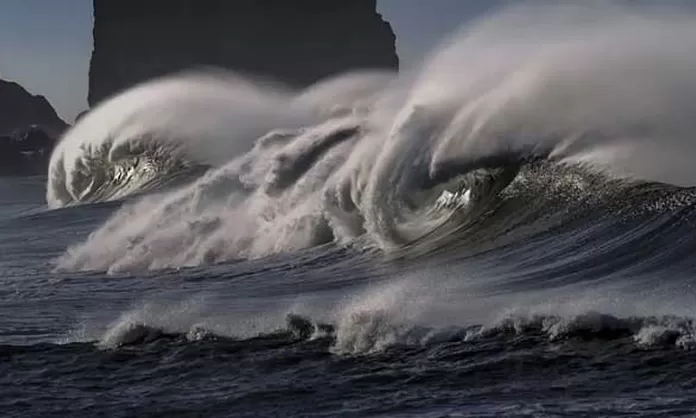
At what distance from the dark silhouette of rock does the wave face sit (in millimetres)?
97434

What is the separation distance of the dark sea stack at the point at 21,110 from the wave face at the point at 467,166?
155m

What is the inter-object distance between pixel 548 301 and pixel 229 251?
926cm

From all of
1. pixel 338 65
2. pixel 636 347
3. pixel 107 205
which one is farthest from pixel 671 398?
pixel 338 65

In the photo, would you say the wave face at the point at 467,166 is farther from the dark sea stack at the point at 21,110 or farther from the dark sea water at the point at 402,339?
the dark sea stack at the point at 21,110

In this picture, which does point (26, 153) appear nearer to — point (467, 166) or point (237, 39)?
point (237, 39)

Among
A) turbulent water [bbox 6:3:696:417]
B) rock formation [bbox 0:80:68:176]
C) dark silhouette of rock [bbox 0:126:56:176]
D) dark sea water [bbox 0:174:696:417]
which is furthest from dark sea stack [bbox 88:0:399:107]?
dark sea water [bbox 0:174:696:417]

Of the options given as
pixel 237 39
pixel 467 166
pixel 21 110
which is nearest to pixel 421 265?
pixel 467 166

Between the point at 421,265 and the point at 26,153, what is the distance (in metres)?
115

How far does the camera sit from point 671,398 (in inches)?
343

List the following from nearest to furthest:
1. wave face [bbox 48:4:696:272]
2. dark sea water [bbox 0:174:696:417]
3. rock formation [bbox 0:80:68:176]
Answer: dark sea water [bbox 0:174:696:417] → wave face [bbox 48:4:696:272] → rock formation [bbox 0:80:68:176]

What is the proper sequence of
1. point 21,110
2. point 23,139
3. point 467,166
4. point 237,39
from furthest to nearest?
point 21,110
point 237,39
point 23,139
point 467,166

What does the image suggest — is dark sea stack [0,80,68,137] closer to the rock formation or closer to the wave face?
the rock formation

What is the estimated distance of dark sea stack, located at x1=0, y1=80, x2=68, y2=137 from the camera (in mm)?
176750

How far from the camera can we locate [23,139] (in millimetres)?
132500
